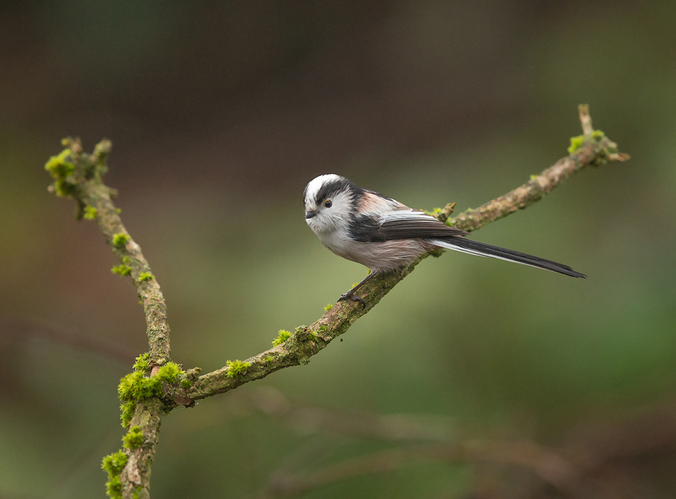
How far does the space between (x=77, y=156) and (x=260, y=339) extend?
231 cm

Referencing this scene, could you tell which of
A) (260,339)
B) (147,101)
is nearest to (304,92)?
(147,101)

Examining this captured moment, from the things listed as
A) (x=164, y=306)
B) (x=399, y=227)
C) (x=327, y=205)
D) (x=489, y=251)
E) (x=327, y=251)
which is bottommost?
(x=164, y=306)

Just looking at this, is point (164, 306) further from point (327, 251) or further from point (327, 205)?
point (327, 251)

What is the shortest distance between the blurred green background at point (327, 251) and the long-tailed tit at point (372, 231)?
1015mm

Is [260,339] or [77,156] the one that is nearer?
[77,156]

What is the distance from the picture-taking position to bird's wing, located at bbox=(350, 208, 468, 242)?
10.2ft

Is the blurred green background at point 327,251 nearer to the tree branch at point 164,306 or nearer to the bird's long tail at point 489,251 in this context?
the tree branch at point 164,306

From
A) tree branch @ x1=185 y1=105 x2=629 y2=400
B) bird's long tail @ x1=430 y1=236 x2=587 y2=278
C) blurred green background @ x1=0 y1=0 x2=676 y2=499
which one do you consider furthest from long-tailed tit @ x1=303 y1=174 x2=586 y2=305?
blurred green background @ x1=0 y1=0 x2=676 y2=499

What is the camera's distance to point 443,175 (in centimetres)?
603

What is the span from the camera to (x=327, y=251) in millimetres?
5629

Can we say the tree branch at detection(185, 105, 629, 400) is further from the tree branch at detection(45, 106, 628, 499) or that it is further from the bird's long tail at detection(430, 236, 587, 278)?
the bird's long tail at detection(430, 236, 587, 278)

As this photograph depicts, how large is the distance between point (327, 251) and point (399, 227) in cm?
244

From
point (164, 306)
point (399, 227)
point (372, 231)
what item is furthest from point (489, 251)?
point (164, 306)

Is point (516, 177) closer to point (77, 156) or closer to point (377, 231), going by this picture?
point (377, 231)
